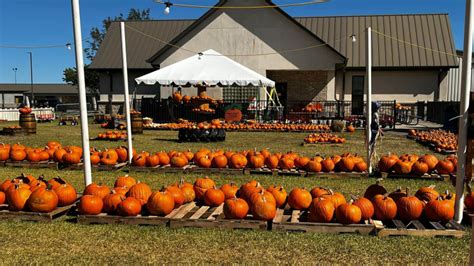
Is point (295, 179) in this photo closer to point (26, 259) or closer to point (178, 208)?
point (178, 208)

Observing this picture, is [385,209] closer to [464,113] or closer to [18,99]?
[464,113]

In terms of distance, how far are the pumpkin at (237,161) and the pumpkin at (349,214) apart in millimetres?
4315

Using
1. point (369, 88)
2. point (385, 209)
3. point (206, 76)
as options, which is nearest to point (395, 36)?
point (206, 76)

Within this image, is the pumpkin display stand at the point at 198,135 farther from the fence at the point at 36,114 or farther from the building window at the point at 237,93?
the fence at the point at 36,114

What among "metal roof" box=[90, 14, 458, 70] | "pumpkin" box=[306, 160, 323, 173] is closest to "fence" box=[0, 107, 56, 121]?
"metal roof" box=[90, 14, 458, 70]

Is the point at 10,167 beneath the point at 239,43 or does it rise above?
beneath

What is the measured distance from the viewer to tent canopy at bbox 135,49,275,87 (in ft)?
76.9

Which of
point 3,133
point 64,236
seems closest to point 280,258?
point 64,236

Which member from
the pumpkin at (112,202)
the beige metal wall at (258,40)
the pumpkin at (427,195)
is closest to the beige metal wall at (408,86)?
the beige metal wall at (258,40)

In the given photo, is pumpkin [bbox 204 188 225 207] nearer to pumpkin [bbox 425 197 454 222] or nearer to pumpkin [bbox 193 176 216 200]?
pumpkin [bbox 193 176 216 200]

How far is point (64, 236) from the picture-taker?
211 inches

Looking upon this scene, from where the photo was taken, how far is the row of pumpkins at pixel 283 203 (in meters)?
5.60

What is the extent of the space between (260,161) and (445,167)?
3725mm

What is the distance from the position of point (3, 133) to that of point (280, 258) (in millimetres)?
16977
